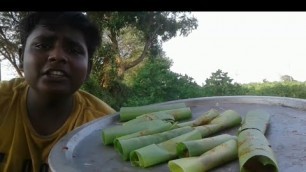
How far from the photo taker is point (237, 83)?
27.9 feet

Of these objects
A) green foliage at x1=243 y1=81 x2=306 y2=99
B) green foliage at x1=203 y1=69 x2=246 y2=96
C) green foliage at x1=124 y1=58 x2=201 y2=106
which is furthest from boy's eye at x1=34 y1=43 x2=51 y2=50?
green foliage at x1=243 y1=81 x2=306 y2=99

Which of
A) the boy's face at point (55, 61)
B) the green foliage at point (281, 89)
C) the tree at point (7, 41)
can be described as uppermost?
the tree at point (7, 41)

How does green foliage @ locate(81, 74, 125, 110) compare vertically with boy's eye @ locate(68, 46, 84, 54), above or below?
below

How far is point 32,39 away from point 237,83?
24.4 ft

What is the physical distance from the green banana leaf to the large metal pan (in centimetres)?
2

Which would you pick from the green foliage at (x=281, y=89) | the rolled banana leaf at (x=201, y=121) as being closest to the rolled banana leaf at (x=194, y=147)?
the rolled banana leaf at (x=201, y=121)

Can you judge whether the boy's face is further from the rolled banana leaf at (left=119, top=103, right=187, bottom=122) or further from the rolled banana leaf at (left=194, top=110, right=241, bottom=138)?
the rolled banana leaf at (left=194, top=110, right=241, bottom=138)

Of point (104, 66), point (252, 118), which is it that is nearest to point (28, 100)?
point (252, 118)

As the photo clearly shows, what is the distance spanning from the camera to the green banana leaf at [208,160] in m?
0.83

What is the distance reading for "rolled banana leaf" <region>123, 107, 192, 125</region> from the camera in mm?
1279

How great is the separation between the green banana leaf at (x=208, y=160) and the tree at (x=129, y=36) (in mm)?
6954

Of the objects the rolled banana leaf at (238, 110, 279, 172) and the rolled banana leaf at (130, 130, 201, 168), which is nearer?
the rolled banana leaf at (238, 110, 279, 172)

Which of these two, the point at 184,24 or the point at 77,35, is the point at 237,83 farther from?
the point at 77,35

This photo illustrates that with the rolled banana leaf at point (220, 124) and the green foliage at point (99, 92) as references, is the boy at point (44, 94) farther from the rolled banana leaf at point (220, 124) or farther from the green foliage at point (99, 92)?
the green foliage at point (99, 92)
